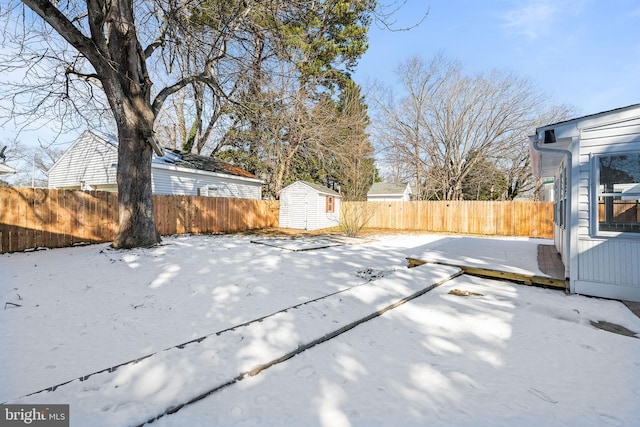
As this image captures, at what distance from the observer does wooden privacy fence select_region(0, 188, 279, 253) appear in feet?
23.4

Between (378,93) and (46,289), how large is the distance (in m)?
19.9

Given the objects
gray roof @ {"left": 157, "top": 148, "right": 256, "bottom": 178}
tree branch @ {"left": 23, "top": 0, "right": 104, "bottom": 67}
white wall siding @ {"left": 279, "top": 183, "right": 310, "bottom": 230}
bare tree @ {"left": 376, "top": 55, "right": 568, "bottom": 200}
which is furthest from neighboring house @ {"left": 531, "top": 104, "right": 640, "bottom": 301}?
bare tree @ {"left": 376, "top": 55, "right": 568, "bottom": 200}

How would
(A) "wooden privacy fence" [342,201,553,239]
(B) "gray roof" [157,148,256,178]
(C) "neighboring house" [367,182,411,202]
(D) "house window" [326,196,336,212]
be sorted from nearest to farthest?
(A) "wooden privacy fence" [342,201,553,239]
(B) "gray roof" [157,148,256,178]
(D) "house window" [326,196,336,212]
(C) "neighboring house" [367,182,411,202]

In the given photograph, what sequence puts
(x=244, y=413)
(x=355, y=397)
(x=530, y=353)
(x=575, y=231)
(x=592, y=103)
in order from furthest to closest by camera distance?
(x=592, y=103) → (x=575, y=231) → (x=530, y=353) → (x=355, y=397) → (x=244, y=413)

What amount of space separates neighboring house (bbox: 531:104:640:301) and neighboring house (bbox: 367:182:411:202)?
23572 millimetres

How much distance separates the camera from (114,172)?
12.4 metres

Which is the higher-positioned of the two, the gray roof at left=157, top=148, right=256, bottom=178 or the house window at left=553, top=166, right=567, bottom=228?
the gray roof at left=157, top=148, right=256, bottom=178

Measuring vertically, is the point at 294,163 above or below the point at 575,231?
above

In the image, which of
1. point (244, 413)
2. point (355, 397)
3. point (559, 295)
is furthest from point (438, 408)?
point (559, 295)

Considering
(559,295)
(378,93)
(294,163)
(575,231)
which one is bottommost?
(559,295)

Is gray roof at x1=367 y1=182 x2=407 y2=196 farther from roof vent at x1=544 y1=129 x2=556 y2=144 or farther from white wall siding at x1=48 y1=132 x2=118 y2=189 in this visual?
roof vent at x1=544 y1=129 x2=556 y2=144

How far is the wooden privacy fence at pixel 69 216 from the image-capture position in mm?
7129

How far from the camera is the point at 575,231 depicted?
4055 mm

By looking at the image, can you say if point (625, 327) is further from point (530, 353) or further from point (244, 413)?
point (244, 413)
